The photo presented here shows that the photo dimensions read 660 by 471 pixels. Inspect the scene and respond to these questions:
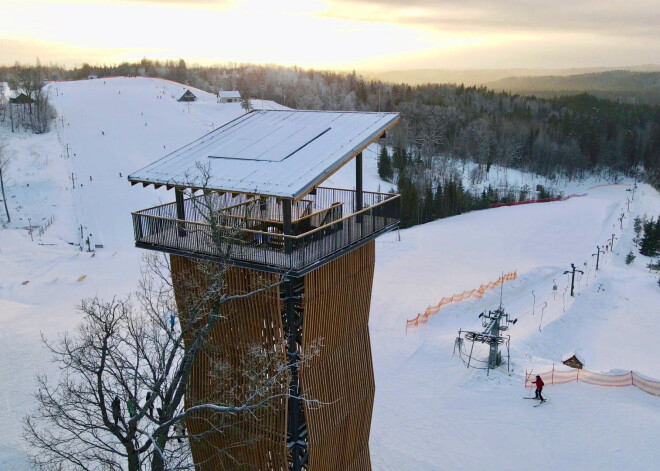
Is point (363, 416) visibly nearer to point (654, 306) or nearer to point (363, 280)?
point (363, 280)

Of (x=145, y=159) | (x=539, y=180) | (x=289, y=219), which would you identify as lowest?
(x=539, y=180)

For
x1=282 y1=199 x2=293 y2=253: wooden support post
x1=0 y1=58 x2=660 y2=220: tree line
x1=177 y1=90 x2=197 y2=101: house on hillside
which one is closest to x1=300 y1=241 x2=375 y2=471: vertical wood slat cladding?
x1=282 y1=199 x2=293 y2=253: wooden support post

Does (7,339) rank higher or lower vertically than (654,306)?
higher

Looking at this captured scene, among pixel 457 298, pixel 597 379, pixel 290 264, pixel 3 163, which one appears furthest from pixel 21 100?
pixel 597 379

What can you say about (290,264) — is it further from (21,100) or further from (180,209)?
(21,100)

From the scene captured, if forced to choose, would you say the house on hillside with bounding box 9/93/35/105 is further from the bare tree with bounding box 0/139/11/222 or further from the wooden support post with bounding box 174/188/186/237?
the wooden support post with bounding box 174/188/186/237

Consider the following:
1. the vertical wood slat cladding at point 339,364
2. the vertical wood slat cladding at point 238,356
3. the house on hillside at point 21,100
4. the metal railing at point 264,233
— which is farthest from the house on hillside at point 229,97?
the vertical wood slat cladding at point 339,364

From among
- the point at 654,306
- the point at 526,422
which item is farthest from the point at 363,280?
the point at 654,306
